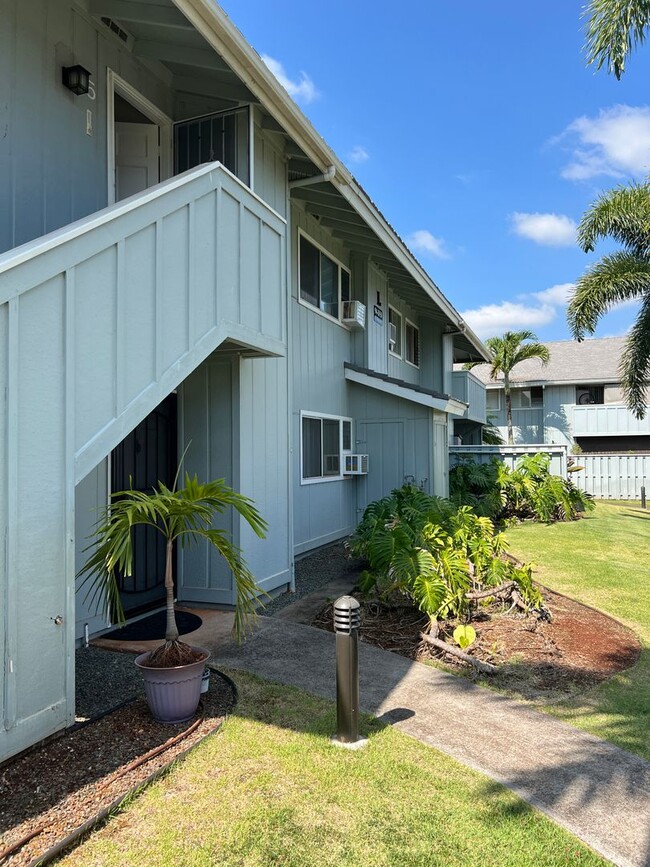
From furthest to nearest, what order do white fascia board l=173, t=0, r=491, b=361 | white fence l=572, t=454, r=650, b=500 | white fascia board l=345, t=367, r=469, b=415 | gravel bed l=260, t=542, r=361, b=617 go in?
1. white fence l=572, t=454, r=650, b=500
2. white fascia board l=345, t=367, r=469, b=415
3. gravel bed l=260, t=542, r=361, b=617
4. white fascia board l=173, t=0, r=491, b=361

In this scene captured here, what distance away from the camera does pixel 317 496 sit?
1047 cm

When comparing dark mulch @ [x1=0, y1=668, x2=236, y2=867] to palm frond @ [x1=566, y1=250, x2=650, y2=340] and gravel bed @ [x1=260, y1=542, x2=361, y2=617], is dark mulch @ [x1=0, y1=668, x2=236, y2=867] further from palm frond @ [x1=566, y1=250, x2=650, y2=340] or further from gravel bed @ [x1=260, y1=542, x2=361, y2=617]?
palm frond @ [x1=566, y1=250, x2=650, y2=340]

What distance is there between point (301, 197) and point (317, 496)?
5.01 meters

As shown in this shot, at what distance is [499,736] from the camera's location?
386cm

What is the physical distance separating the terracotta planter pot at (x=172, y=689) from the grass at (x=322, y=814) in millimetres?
294

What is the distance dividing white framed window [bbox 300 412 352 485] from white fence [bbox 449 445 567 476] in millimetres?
6573

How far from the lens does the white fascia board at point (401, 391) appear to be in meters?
11.5

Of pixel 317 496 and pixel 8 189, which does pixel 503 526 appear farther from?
pixel 8 189

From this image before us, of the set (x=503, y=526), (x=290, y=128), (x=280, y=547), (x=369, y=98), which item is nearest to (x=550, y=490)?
(x=503, y=526)

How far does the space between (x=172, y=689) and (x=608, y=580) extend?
6.93 metres

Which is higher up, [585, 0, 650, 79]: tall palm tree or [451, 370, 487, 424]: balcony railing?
[585, 0, 650, 79]: tall palm tree

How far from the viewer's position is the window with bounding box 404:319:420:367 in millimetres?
16438

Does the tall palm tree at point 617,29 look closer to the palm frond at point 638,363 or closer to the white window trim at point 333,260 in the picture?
the white window trim at point 333,260

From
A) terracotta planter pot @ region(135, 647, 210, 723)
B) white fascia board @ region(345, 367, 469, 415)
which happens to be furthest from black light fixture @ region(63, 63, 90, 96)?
white fascia board @ region(345, 367, 469, 415)
